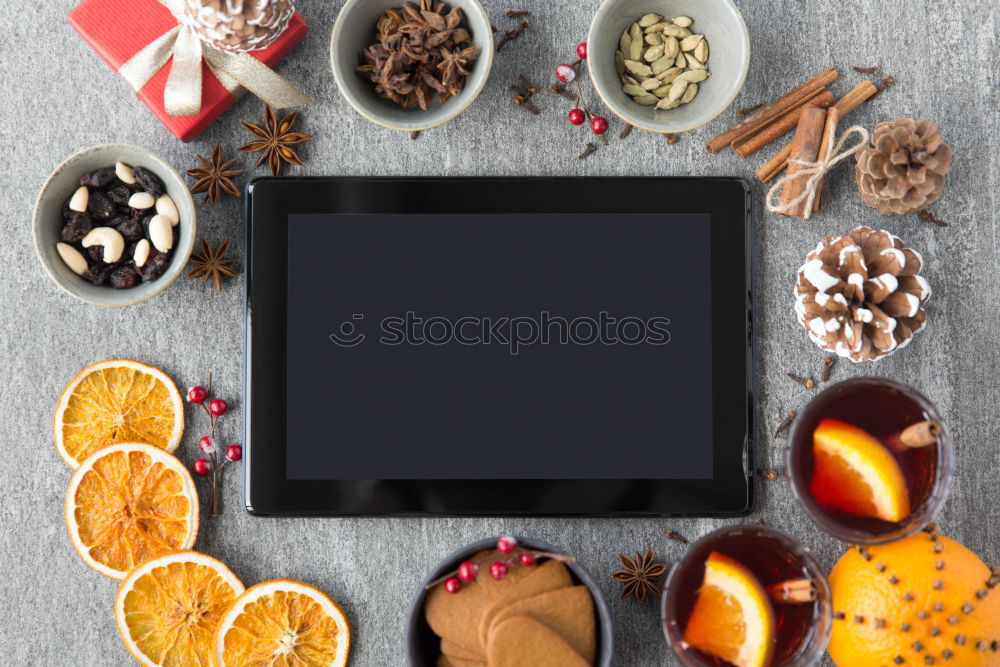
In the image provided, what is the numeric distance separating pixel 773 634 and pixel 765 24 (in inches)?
31.9

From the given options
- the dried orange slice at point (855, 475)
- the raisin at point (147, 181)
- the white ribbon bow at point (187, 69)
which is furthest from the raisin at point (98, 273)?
the dried orange slice at point (855, 475)

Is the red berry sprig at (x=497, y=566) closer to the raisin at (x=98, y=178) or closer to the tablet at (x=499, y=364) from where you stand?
the tablet at (x=499, y=364)

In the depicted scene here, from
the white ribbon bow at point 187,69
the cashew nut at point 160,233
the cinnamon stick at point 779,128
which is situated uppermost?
the white ribbon bow at point 187,69

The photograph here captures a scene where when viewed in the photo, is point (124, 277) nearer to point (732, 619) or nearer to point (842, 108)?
point (732, 619)

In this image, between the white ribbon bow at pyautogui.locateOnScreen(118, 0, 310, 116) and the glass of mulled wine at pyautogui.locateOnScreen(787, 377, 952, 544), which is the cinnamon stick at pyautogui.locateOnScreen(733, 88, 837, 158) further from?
the white ribbon bow at pyautogui.locateOnScreen(118, 0, 310, 116)

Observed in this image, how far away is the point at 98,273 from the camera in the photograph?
0.97m

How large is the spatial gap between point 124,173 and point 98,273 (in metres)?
0.13

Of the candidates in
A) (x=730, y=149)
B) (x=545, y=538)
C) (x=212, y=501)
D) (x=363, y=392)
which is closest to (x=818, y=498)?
(x=545, y=538)

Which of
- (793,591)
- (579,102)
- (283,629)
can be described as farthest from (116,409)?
(793,591)

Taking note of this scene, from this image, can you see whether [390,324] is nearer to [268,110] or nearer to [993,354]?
[268,110]

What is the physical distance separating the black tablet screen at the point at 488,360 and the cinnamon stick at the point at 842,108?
136mm

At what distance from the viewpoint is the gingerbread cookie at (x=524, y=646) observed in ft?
2.79

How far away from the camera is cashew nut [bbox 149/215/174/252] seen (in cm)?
96

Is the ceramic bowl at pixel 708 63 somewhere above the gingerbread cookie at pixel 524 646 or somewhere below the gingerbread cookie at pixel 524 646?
above
